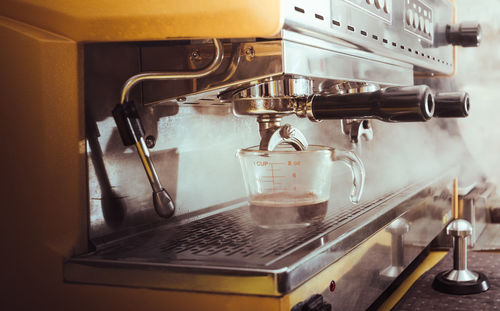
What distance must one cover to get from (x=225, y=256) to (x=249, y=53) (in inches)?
9.9

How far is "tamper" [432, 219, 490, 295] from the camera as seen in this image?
995 millimetres

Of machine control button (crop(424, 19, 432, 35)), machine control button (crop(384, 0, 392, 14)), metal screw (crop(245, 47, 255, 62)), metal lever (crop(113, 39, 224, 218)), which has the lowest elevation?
metal lever (crop(113, 39, 224, 218))

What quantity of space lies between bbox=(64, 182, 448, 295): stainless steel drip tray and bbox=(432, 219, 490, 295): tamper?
237mm

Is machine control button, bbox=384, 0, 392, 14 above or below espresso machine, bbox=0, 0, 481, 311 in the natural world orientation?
above

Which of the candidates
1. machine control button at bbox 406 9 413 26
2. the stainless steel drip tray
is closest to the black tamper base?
the stainless steel drip tray

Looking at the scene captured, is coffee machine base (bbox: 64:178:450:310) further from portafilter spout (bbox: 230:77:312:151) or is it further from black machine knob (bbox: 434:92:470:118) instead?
black machine knob (bbox: 434:92:470:118)

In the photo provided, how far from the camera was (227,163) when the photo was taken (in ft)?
3.34

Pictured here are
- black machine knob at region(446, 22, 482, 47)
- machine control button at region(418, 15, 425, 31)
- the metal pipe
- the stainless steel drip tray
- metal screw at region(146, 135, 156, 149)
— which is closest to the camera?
the stainless steel drip tray

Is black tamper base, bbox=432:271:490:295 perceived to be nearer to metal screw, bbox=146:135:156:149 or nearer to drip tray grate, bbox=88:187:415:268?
drip tray grate, bbox=88:187:415:268

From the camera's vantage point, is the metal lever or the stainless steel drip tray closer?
the stainless steel drip tray

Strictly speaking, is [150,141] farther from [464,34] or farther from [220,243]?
[464,34]

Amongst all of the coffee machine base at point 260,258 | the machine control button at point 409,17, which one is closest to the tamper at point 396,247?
the coffee machine base at point 260,258

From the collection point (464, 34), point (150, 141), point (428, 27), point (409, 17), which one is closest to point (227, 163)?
point (150, 141)

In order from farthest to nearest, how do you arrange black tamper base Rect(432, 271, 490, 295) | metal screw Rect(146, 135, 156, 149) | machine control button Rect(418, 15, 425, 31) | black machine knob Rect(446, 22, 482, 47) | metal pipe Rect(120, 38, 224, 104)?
black machine knob Rect(446, 22, 482, 47) < machine control button Rect(418, 15, 425, 31) < black tamper base Rect(432, 271, 490, 295) < metal screw Rect(146, 135, 156, 149) < metal pipe Rect(120, 38, 224, 104)
